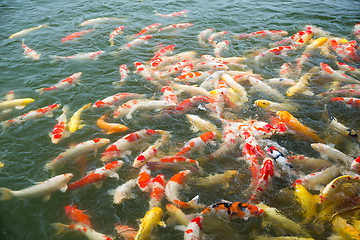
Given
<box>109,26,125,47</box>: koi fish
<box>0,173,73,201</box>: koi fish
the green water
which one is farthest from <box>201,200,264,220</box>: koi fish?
<box>109,26,125,47</box>: koi fish

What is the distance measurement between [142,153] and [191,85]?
279cm

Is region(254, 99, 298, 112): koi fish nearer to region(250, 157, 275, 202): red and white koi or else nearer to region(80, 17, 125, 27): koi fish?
region(250, 157, 275, 202): red and white koi

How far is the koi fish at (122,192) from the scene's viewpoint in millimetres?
3932

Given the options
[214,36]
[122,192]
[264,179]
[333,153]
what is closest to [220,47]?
[214,36]

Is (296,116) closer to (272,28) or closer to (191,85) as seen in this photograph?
(191,85)

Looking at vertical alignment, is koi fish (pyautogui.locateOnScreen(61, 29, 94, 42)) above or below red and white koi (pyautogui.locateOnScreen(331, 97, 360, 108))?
above

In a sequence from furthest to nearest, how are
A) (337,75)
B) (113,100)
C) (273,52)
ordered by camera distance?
1. (273,52)
2. (337,75)
3. (113,100)

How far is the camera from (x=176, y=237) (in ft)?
11.1

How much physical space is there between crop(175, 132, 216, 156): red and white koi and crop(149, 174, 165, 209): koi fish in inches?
29.9

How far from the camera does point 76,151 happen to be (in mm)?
4707

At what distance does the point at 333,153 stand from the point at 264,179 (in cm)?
149

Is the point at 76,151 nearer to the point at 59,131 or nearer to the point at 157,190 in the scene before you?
the point at 59,131

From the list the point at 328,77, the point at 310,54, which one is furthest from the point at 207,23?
the point at 328,77

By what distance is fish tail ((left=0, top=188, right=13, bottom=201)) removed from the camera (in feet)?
12.9
